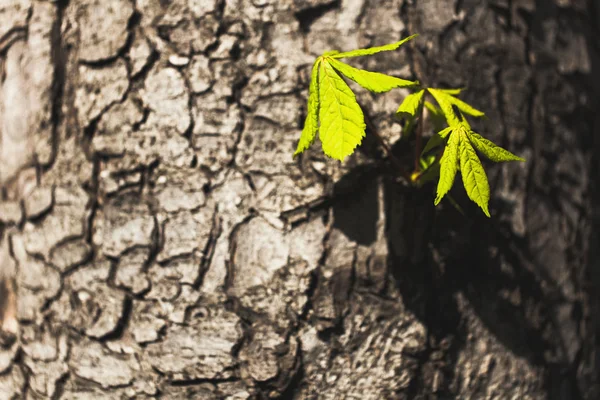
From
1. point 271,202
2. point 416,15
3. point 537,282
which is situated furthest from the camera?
point 537,282

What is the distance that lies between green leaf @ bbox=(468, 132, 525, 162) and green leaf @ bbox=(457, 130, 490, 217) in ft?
0.04

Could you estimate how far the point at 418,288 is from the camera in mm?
1340

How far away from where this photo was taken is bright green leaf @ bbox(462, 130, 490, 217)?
1.06 meters

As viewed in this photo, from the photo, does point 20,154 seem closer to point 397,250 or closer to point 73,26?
point 73,26

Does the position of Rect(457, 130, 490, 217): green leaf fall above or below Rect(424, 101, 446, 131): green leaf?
below

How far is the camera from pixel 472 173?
3.50 ft

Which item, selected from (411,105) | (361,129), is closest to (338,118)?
(361,129)

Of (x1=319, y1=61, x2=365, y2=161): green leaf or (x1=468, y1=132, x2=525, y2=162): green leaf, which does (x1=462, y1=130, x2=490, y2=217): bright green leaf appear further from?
(x1=319, y1=61, x2=365, y2=161): green leaf

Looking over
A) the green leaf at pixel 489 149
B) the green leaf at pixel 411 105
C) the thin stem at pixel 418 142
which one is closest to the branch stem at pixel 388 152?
the thin stem at pixel 418 142

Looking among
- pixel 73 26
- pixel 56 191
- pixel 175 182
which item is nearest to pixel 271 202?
pixel 175 182

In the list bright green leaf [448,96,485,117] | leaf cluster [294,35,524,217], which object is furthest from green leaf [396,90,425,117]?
bright green leaf [448,96,485,117]

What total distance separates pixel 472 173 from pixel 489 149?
6cm

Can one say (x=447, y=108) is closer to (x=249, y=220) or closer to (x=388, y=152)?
(x=388, y=152)

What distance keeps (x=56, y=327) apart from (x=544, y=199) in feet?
4.08
